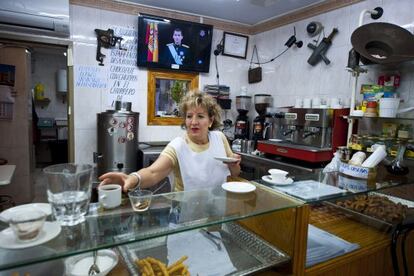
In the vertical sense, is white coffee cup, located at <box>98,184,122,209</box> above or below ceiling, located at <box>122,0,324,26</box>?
below

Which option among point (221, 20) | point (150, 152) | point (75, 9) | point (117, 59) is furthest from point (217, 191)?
point (221, 20)

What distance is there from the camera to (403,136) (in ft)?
7.22

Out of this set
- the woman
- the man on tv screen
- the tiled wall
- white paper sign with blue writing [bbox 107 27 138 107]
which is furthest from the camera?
Answer: the man on tv screen

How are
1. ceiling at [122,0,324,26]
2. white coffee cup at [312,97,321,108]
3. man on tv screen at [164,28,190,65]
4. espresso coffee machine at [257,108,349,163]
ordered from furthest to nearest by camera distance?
1. man on tv screen at [164,28,190,65]
2. ceiling at [122,0,324,26]
3. white coffee cup at [312,97,321,108]
4. espresso coffee machine at [257,108,349,163]

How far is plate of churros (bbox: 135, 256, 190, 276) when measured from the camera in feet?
2.99

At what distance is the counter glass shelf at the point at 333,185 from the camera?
114 cm

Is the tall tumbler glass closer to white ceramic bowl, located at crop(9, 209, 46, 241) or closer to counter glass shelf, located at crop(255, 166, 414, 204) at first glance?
white ceramic bowl, located at crop(9, 209, 46, 241)

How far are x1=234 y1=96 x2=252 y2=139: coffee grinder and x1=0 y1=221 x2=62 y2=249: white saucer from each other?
320cm

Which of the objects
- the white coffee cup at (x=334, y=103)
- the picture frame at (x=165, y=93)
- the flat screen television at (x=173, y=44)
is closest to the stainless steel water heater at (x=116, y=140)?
the picture frame at (x=165, y=93)

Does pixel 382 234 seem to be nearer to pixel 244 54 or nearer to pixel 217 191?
pixel 217 191

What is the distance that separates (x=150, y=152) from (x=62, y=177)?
237 cm

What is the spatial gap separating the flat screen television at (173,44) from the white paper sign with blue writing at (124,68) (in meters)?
0.10

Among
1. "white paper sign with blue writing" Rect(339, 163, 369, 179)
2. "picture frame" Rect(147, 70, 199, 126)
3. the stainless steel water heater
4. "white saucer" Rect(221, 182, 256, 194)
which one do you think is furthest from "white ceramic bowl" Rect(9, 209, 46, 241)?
"picture frame" Rect(147, 70, 199, 126)

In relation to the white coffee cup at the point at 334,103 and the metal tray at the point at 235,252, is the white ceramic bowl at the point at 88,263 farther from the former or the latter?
the white coffee cup at the point at 334,103
